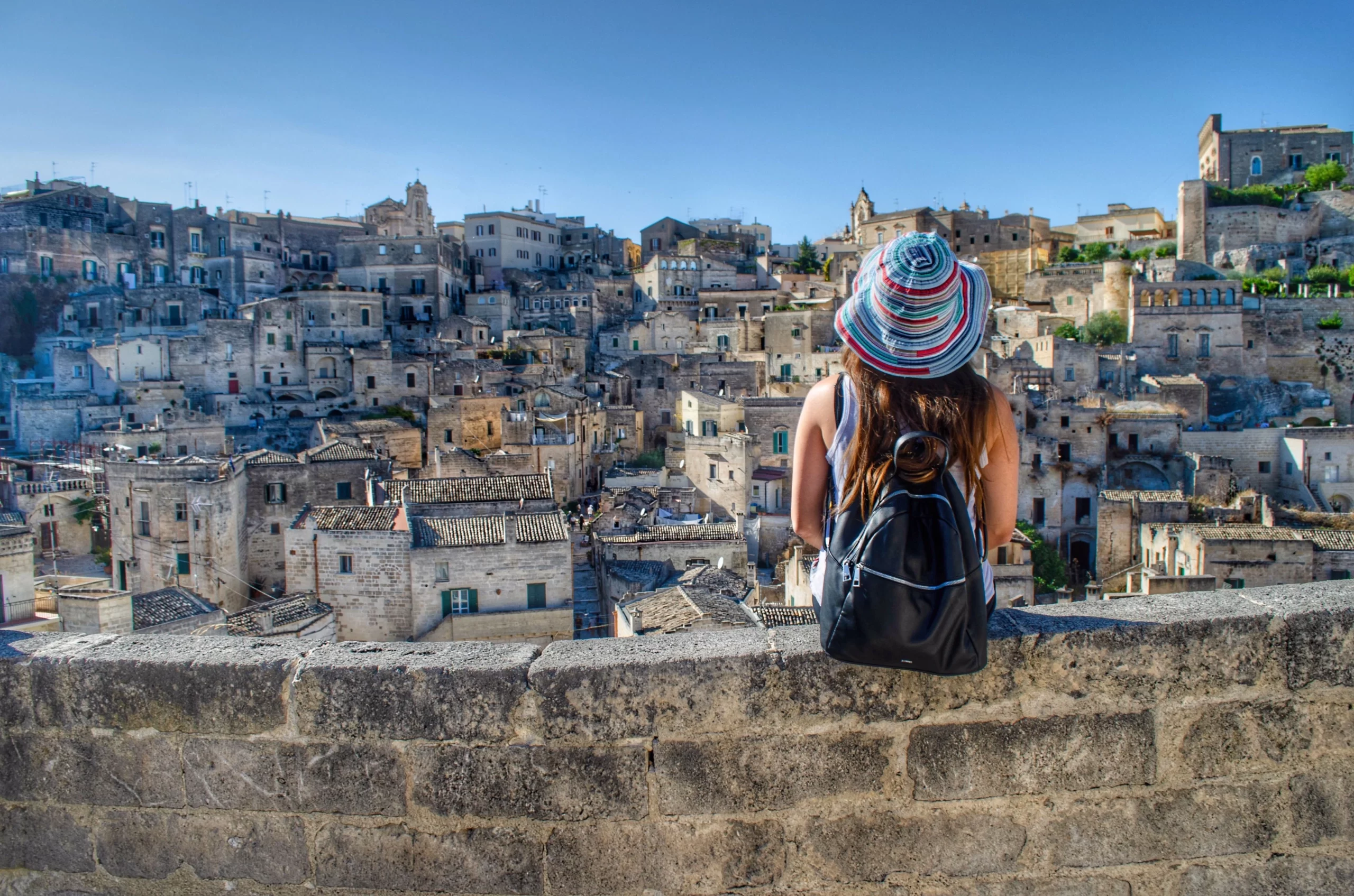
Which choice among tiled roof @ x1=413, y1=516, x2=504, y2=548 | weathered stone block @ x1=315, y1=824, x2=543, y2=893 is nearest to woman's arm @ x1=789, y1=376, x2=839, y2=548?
weathered stone block @ x1=315, y1=824, x2=543, y2=893

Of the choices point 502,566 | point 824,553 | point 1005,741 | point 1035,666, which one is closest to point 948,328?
point 824,553

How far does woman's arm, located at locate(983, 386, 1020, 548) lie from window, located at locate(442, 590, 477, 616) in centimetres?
1782

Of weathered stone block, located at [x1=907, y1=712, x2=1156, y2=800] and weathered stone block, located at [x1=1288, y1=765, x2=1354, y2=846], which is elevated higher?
weathered stone block, located at [x1=907, y1=712, x2=1156, y2=800]

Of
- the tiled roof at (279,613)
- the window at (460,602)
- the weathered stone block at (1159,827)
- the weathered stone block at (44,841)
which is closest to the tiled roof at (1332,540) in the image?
the window at (460,602)

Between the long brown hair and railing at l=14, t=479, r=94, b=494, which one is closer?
the long brown hair

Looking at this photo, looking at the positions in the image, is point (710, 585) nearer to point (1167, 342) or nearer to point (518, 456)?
point (518, 456)

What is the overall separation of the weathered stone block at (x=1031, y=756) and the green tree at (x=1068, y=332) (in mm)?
43061

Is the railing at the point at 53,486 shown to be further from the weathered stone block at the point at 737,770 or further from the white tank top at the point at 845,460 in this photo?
the white tank top at the point at 845,460

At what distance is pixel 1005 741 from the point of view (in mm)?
2805

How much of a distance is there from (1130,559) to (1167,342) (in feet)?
59.7

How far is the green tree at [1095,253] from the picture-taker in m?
51.9

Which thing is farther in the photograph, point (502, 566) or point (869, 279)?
point (502, 566)

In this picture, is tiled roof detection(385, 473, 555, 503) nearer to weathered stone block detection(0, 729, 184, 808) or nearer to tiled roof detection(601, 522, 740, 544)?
tiled roof detection(601, 522, 740, 544)

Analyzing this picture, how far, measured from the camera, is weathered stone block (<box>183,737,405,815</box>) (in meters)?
2.85
